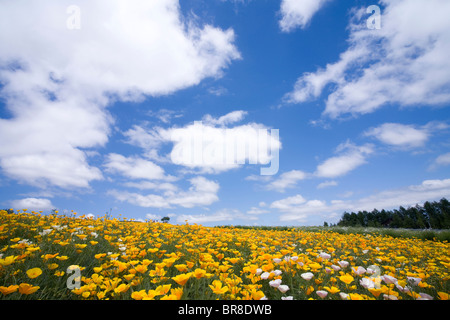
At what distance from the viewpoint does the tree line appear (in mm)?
48812

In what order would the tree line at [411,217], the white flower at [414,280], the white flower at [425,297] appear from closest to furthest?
the white flower at [425,297], the white flower at [414,280], the tree line at [411,217]

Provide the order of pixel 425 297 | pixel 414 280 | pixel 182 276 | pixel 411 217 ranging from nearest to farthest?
pixel 182 276 → pixel 425 297 → pixel 414 280 → pixel 411 217

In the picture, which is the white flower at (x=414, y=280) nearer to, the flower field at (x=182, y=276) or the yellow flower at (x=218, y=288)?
the flower field at (x=182, y=276)

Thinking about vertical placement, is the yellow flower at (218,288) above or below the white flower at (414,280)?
above

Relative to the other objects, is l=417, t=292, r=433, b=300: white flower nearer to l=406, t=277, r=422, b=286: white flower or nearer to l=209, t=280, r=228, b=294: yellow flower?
l=406, t=277, r=422, b=286: white flower

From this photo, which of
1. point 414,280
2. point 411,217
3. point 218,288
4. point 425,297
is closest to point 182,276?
point 218,288

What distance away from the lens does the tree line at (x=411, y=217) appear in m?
48.8

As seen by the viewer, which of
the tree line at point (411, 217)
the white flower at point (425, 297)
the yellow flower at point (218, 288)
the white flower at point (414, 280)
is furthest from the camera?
the tree line at point (411, 217)

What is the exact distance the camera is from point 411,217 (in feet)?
198

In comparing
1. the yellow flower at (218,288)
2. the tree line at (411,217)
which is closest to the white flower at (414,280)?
the yellow flower at (218,288)

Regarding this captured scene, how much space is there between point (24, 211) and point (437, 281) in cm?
1051

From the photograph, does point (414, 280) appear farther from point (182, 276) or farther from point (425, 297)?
point (182, 276)
